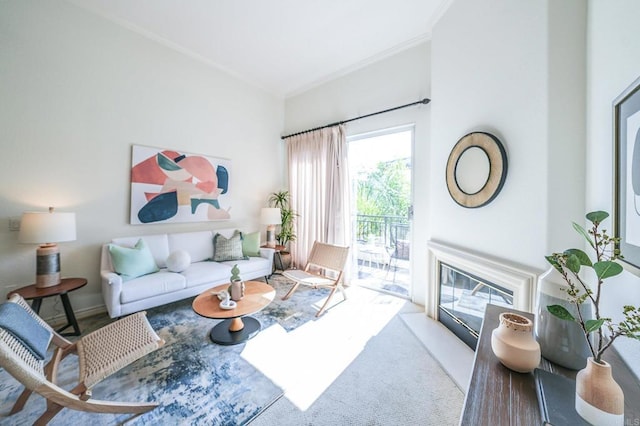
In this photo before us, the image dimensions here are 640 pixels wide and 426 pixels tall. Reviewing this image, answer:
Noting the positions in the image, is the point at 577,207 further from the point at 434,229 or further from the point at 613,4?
the point at 434,229

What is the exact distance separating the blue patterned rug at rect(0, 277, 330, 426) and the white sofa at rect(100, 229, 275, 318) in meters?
0.38

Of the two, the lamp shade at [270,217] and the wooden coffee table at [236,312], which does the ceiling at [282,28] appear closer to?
the lamp shade at [270,217]

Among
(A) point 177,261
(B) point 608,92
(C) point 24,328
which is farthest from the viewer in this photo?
(A) point 177,261

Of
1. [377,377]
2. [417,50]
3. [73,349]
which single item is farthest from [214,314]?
[417,50]

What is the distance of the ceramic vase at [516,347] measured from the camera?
80 centimetres

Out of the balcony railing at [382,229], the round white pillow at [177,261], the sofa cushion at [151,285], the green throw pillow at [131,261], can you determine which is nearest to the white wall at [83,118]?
the green throw pillow at [131,261]

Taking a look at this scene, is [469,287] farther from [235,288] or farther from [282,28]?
Result: [282,28]

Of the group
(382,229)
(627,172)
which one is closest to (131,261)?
(382,229)

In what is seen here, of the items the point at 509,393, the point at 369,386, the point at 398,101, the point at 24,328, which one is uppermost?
→ the point at 398,101

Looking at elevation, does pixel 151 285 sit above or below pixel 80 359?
above

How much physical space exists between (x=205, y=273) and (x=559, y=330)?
10.0 feet

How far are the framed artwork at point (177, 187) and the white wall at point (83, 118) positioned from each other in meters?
0.10

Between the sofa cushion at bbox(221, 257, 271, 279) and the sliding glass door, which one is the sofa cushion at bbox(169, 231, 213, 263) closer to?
the sofa cushion at bbox(221, 257, 271, 279)

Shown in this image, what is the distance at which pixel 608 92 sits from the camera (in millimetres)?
1104
